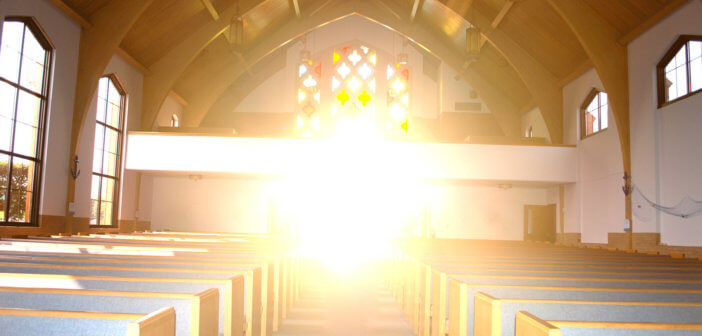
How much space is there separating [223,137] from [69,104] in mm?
3210

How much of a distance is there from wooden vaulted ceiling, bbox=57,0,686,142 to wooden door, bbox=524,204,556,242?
2.25 metres

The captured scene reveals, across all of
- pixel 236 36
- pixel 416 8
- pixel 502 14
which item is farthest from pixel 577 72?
pixel 236 36

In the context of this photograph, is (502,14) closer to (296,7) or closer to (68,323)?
(296,7)

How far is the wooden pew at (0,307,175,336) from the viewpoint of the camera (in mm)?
1660

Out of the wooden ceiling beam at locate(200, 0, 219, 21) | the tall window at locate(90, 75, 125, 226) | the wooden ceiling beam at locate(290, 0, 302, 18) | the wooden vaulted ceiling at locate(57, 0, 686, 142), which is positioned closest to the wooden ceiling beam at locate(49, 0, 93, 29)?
the wooden vaulted ceiling at locate(57, 0, 686, 142)

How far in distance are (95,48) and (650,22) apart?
10161 mm

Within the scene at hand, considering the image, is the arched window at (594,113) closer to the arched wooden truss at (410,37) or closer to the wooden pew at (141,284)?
the arched wooden truss at (410,37)

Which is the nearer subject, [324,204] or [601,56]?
[601,56]

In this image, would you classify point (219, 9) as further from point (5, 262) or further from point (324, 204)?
point (5, 262)

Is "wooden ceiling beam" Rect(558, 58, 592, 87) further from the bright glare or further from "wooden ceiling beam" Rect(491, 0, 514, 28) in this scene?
the bright glare

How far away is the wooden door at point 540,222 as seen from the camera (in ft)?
47.2

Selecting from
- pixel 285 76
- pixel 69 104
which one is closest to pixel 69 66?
pixel 69 104

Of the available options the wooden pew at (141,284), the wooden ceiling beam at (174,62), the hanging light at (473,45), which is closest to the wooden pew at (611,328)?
the wooden pew at (141,284)

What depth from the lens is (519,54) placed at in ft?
43.9
